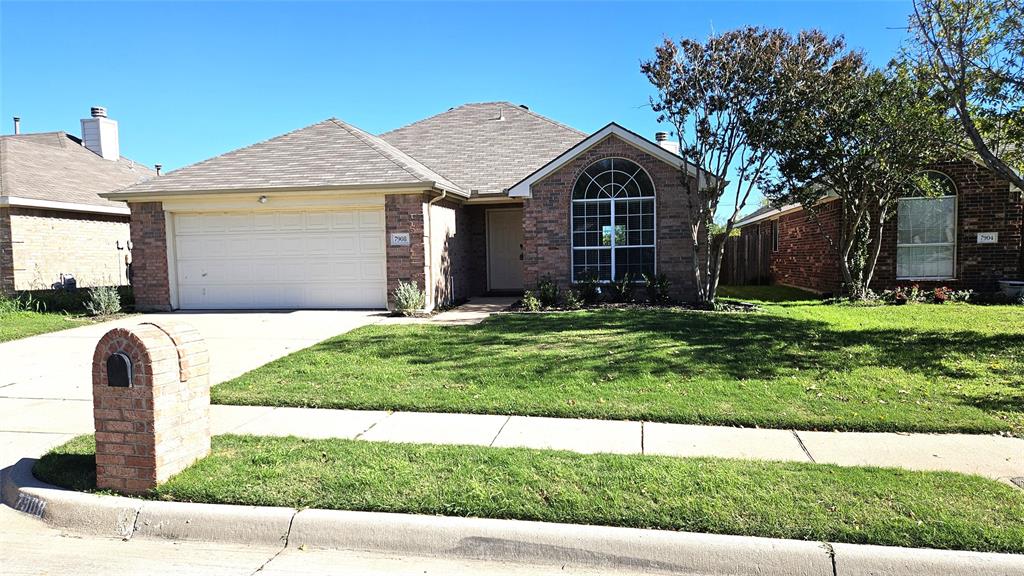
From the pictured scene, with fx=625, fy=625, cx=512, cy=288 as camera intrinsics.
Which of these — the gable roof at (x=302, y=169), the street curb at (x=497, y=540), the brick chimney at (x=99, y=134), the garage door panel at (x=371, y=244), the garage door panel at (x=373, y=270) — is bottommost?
the street curb at (x=497, y=540)

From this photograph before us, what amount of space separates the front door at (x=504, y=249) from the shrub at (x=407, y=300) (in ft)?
16.3

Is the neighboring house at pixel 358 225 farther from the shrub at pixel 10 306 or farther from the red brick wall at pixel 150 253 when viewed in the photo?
the shrub at pixel 10 306

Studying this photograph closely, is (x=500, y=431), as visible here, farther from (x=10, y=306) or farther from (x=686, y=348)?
(x=10, y=306)

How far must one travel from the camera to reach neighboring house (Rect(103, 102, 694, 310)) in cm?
1346

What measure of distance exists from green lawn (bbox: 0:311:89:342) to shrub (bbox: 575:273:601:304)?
10283 millimetres

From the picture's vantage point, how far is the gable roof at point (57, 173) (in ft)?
49.4

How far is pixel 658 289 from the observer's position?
13836 mm

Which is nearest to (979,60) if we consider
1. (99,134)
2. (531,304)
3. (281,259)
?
(531,304)

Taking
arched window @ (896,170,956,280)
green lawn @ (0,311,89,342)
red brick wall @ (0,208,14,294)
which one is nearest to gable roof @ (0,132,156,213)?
red brick wall @ (0,208,14,294)

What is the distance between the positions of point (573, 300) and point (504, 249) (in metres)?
4.81

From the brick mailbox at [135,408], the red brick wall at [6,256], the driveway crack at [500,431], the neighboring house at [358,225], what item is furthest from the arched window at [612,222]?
the red brick wall at [6,256]

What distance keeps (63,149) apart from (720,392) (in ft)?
71.2

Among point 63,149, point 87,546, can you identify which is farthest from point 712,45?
point 63,149

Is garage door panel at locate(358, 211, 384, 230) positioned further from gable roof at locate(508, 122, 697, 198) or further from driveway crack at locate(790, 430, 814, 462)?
driveway crack at locate(790, 430, 814, 462)
